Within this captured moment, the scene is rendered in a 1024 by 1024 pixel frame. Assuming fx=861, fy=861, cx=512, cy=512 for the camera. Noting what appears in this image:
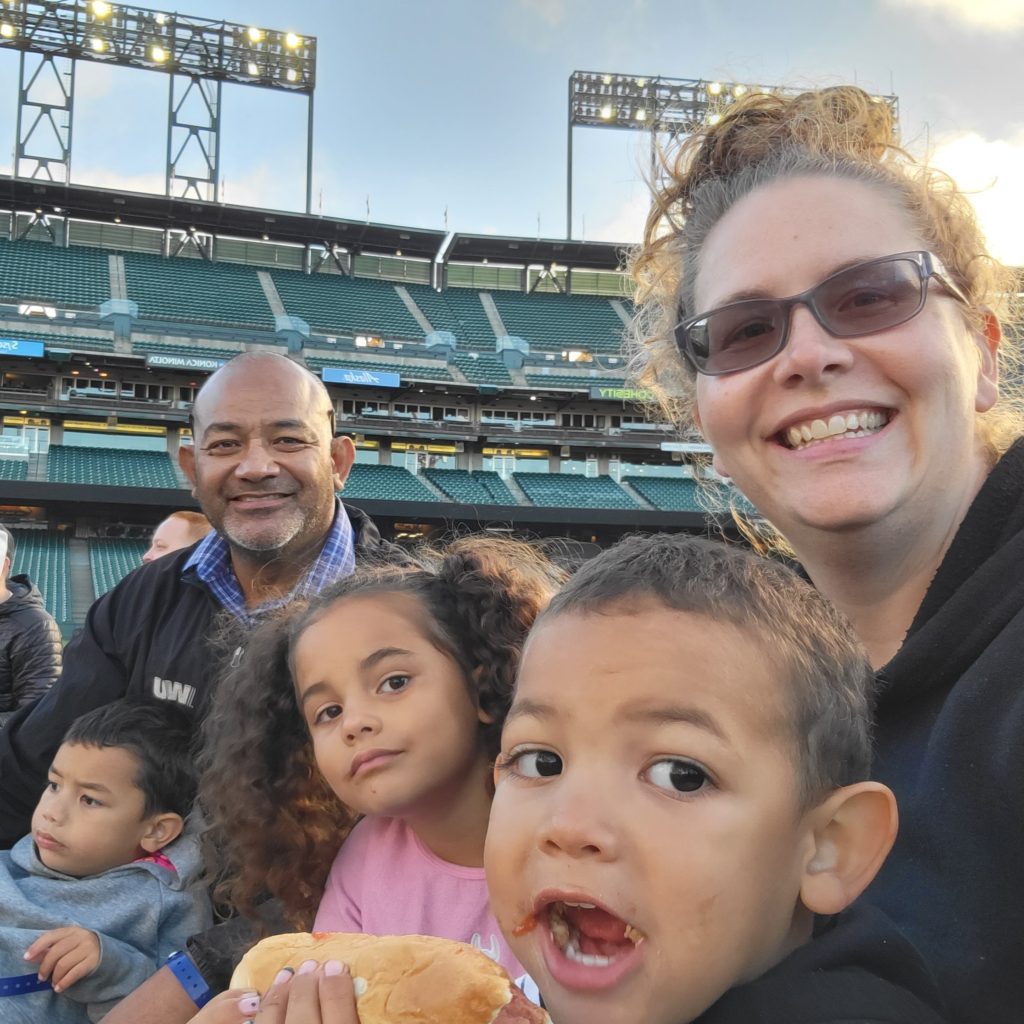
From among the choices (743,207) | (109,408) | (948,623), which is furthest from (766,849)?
(109,408)

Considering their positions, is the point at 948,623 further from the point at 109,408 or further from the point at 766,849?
the point at 109,408

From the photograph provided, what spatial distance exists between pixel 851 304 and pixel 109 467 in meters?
25.9

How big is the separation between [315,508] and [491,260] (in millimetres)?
33636

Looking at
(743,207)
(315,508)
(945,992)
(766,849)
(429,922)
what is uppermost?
(743,207)

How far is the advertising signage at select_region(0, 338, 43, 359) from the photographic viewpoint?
2466 centimetres

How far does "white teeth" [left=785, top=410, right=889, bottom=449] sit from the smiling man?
1571 millimetres

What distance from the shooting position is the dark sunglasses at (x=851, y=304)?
1.48 m

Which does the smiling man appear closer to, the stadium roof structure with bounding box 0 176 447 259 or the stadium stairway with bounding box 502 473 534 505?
the stadium stairway with bounding box 502 473 534 505

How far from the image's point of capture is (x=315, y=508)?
9.35 ft

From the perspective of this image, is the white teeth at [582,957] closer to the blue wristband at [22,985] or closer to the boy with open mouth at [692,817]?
the boy with open mouth at [692,817]

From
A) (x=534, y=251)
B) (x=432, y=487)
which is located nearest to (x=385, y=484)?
(x=432, y=487)

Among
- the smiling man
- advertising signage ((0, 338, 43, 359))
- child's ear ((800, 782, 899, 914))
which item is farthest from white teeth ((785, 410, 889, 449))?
advertising signage ((0, 338, 43, 359))

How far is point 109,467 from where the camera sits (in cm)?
2438

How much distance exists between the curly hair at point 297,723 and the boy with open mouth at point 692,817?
2.48 feet
